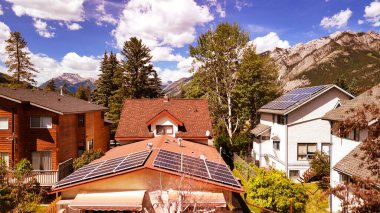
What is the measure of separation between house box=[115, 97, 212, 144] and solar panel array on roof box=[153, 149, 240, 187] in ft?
41.9

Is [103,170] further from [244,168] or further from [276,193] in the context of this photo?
[244,168]

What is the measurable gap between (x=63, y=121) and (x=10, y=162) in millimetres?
5573

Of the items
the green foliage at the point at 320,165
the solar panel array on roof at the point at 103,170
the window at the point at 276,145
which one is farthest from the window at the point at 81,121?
the green foliage at the point at 320,165

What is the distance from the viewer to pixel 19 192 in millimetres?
16719

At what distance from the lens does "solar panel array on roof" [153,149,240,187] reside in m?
15.7

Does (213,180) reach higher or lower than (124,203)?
higher

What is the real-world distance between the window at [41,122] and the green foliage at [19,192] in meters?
4.11

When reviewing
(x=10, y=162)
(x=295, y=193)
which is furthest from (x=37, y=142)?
(x=295, y=193)

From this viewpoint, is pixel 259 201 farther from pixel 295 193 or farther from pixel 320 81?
pixel 320 81

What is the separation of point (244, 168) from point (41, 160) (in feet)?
65.1

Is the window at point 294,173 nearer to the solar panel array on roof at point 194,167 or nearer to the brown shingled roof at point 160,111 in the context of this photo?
the brown shingled roof at point 160,111

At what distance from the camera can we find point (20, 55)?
A: 60.9 m

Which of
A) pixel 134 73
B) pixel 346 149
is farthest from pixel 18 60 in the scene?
pixel 346 149

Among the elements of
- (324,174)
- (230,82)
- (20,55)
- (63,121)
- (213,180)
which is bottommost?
(324,174)
